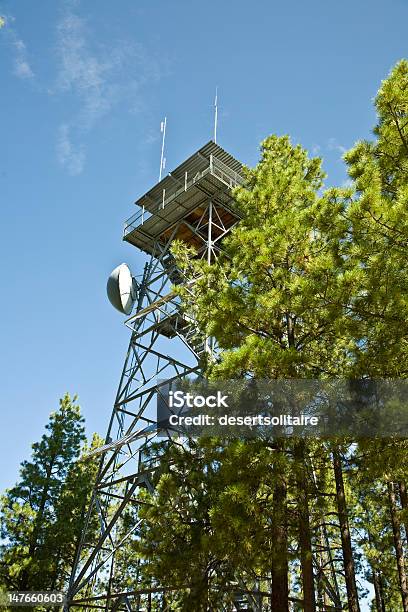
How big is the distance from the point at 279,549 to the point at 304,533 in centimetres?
46

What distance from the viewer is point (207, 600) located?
7.11 metres

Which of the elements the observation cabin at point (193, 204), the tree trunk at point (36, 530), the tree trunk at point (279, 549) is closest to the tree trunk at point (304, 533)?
the tree trunk at point (279, 549)

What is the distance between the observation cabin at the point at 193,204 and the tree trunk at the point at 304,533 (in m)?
9.34

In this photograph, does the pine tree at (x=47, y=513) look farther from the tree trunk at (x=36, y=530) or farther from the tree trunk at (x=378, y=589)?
the tree trunk at (x=378, y=589)

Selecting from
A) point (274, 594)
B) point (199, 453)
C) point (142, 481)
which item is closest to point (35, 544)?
point (142, 481)

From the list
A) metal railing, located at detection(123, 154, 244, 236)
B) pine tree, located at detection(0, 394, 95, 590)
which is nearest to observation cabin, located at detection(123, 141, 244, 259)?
metal railing, located at detection(123, 154, 244, 236)

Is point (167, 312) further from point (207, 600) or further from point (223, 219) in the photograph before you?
point (207, 600)

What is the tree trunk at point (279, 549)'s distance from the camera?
652cm

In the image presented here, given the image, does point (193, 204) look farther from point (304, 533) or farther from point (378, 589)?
point (378, 589)

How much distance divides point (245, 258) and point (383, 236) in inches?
86.9

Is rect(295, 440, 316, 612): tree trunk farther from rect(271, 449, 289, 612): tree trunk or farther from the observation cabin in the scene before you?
the observation cabin

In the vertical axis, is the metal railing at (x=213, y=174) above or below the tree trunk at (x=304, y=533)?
above

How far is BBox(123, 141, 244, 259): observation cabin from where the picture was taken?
16391 millimetres

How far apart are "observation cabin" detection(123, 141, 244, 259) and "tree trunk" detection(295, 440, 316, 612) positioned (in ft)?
30.6
